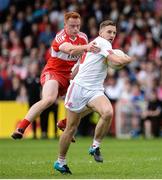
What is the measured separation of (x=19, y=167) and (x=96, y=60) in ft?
8.35

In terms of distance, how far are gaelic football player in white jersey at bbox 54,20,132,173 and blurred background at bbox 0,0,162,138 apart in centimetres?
1309

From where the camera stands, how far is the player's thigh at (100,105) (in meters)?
12.9

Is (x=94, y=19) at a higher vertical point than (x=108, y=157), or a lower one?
higher

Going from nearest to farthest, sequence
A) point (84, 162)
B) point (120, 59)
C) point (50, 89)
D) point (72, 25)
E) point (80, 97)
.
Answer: point (120, 59), point (80, 97), point (72, 25), point (50, 89), point (84, 162)

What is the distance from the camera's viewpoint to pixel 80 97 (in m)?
13.0

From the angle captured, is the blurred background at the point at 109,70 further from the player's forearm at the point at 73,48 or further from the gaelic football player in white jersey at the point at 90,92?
the gaelic football player in white jersey at the point at 90,92

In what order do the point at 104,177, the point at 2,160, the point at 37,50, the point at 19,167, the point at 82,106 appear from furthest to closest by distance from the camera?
the point at 37,50, the point at 2,160, the point at 19,167, the point at 82,106, the point at 104,177

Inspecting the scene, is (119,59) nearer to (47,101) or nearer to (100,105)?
(100,105)

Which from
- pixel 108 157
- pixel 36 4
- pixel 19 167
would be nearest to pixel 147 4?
pixel 36 4

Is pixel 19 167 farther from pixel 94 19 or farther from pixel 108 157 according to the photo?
pixel 94 19

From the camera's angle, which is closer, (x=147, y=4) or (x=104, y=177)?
(x=104, y=177)

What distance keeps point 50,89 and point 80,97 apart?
1.82m

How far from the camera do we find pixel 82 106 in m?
12.9

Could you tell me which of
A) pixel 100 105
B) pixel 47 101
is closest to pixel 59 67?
pixel 47 101
